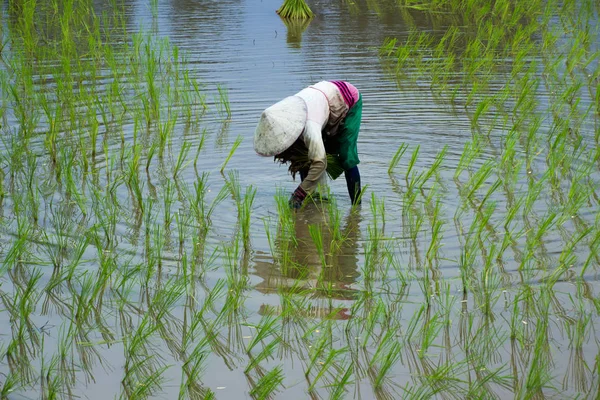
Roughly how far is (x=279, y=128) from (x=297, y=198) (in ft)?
1.51

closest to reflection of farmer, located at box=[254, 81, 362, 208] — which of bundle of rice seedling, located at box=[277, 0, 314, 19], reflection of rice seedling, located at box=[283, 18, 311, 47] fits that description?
reflection of rice seedling, located at box=[283, 18, 311, 47]

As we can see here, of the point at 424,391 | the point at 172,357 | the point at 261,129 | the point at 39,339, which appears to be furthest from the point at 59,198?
the point at 424,391

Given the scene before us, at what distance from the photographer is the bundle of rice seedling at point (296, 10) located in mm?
10219

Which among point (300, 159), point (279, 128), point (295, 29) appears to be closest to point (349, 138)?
point (300, 159)

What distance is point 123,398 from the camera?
2.75 meters

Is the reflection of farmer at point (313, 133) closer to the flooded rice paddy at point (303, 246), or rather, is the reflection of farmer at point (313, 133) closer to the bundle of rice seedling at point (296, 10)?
the flooded rice paddy at point (303, 246)

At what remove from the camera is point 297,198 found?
434 centimetres

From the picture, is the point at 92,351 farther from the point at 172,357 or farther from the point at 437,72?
the point at 437,72

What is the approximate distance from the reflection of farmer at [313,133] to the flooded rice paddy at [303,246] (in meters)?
0.22

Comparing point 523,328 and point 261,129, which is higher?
point 261,129

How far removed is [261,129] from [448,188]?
123cm

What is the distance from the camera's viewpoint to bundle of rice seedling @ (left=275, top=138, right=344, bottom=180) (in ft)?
14.2

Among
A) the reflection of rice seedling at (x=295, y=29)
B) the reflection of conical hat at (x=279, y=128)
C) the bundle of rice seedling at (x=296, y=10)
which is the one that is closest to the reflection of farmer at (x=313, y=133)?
the reflection of conical hat at (x=279, y=128)

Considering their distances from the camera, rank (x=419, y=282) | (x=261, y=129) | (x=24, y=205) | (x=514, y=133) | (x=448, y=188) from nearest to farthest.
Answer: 1. (x=419, y=282)
2. (x=261, y=129)
3. (x=24, y=205)
4. (x=448, y=188)
5. (x=514, y=133)
